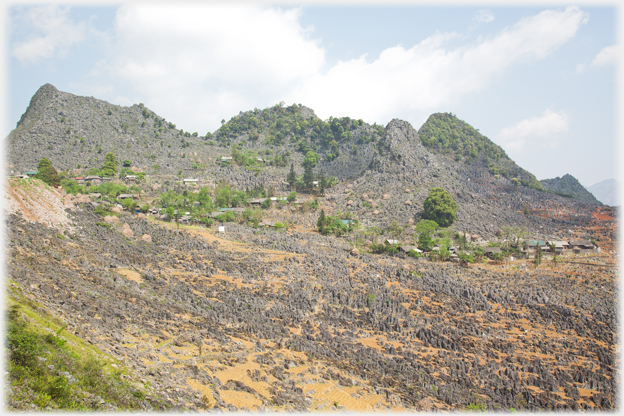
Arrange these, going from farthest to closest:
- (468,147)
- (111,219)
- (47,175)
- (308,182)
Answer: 1. (468,147)
2. (308,182)
3. (47,175)
4. (111,219)

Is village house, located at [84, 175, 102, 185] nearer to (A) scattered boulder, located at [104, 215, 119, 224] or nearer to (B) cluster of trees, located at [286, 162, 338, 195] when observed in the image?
(A) scattered boulder, located at [104, 215, 119, 224]

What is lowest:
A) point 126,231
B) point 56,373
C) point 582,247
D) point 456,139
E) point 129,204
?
point 56,373

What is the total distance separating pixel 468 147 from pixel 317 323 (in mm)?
108886

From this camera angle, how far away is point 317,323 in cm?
2467

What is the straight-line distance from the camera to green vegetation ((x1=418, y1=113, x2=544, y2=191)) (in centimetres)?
10900

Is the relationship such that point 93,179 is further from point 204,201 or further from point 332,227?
point 332,227

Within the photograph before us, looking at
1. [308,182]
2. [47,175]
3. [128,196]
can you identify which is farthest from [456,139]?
[47,175]

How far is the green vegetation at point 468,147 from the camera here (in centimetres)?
10900

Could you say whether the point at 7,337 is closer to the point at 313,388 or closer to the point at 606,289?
the point at 313,388

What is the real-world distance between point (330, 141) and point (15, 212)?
96.2 meters

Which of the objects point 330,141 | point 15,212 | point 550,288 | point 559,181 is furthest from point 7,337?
point 559,181

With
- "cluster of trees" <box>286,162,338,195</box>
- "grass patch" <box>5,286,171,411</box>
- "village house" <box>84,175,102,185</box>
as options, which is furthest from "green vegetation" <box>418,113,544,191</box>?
"grass patch" <box>5,286,171,411</box>

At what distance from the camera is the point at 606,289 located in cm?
3241

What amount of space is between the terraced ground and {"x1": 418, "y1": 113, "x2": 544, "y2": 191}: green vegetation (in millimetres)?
75798
